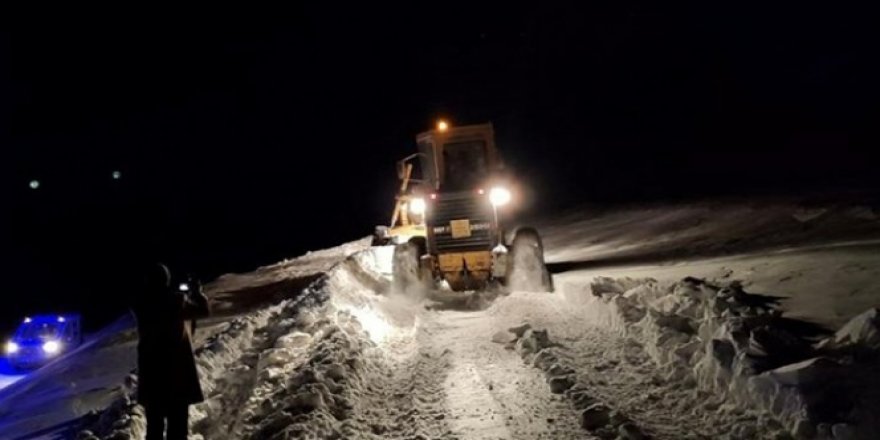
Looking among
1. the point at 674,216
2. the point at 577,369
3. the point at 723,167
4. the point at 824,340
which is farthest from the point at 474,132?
the point at 723,167

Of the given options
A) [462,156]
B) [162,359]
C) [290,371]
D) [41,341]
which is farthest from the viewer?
[41,341]

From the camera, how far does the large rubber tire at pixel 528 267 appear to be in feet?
48.6

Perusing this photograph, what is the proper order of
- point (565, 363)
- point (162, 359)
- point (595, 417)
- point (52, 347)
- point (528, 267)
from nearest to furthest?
1. point (162, 359)
2. point (595, 417)
3. point (565, 363)
4. point (528, 267)
5. point (52, 347)

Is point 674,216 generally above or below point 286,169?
below

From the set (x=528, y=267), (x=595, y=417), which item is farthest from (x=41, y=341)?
(x=595, y=417)

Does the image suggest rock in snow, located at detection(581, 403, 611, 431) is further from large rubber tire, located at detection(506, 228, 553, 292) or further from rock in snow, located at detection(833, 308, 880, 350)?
large rubber tire, located at detection(506, 228, 553, 292)

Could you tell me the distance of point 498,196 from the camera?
51.4 feet

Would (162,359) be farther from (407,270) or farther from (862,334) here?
(407,270)

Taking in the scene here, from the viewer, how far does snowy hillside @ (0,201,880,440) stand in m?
6.21

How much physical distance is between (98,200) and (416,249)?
102 metres

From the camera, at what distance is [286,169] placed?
120375 millimetres

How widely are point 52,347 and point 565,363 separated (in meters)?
20.5

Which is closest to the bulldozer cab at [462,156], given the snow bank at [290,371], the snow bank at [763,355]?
the snow bank at [290,371]

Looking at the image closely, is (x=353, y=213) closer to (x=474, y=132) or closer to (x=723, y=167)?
(x=723, y=167)
